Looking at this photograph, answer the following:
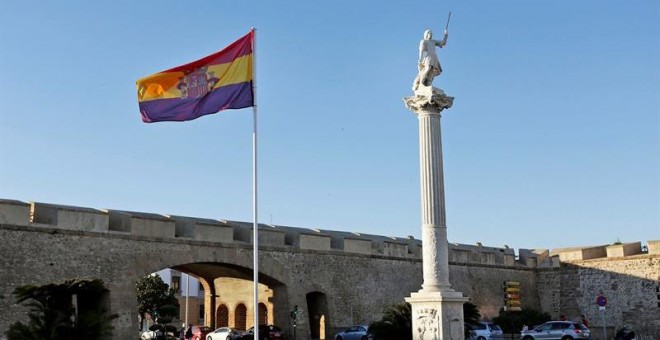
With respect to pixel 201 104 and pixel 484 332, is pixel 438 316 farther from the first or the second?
pixel 484 332

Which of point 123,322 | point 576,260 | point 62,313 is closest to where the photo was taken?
point 62,313

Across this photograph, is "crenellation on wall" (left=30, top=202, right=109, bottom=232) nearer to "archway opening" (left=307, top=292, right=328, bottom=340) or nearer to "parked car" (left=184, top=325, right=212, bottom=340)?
"parked car" (left=184, top=325, right=212, bottom=340)

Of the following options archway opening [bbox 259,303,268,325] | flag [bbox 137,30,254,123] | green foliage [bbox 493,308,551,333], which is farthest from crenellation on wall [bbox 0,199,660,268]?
flag [bbox 137,30,254,123]

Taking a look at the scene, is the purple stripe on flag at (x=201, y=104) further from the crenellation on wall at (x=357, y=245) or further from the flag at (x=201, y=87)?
the crenellation on wall at (x=357, y=245)

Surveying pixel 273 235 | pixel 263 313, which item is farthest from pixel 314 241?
pixel 263 313

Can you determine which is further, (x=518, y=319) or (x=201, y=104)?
(x=518, y=319)

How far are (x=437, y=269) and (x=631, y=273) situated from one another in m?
25.8

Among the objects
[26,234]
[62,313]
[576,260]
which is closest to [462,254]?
[576,260]

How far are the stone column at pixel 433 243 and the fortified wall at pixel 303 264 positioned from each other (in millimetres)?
13728

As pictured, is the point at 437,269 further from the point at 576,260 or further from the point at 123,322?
the point at 576,260

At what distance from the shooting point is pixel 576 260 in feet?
134

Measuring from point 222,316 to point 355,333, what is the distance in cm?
1189

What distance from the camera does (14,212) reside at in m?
24.1

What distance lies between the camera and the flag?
15.6 meters
